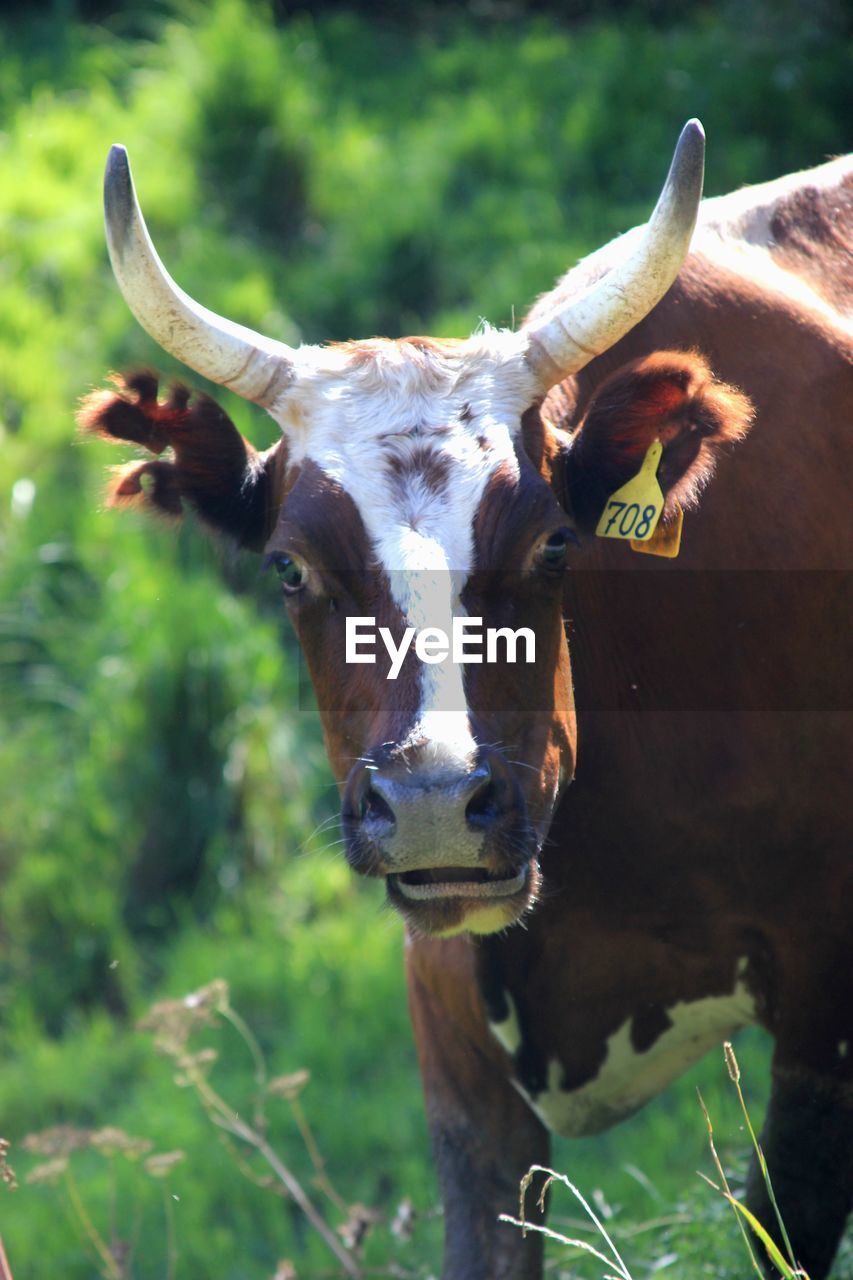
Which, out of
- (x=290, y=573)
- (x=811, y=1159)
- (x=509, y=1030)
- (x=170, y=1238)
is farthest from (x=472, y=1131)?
(x=290, y=573)

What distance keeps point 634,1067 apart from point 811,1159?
47 centimetres

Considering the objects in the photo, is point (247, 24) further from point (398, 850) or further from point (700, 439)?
point (398, 850)

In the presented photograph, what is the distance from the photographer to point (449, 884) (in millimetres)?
3479

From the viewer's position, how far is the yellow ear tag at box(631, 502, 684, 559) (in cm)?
399

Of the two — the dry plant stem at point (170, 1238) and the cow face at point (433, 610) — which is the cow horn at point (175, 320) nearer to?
the cow face at point (433, 610)

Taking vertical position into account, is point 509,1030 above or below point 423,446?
below

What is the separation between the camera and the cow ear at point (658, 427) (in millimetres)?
3918

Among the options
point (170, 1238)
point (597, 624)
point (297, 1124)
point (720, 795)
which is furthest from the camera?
point (297, 1124)

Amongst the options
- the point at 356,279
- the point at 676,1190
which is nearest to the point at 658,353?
the point at 676,1190

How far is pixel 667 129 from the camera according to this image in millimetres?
10000

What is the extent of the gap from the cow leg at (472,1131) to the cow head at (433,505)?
821mm

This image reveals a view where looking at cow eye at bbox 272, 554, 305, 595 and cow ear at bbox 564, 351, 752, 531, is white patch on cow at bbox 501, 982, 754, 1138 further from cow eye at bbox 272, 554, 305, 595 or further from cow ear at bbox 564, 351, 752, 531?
cow eye at bbox 272, 554, 305, 595

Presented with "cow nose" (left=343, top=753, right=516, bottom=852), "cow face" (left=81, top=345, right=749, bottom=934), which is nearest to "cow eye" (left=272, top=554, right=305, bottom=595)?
"cow face" (left=81, top=345, right=749, bottom=934)

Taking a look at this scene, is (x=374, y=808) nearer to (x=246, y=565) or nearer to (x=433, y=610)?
(x=433, y=610)
